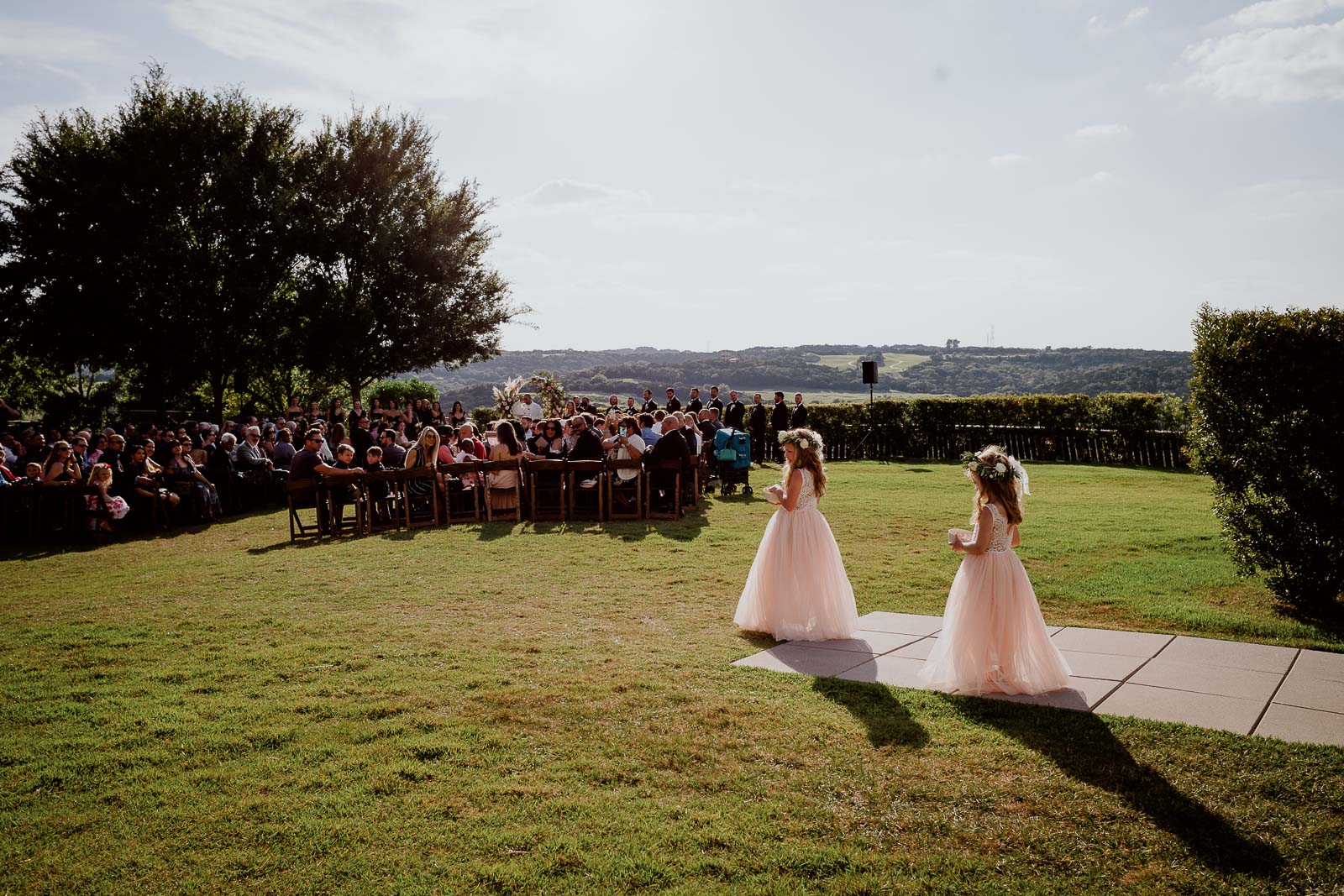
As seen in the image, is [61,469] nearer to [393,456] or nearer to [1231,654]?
[393,456]

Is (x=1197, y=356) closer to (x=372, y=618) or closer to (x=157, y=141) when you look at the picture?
(x=372, y=618)

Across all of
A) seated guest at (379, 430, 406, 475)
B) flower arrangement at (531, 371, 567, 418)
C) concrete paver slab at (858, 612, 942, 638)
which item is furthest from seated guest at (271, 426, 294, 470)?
concrete paver slab at (858, 612, 942, 638)

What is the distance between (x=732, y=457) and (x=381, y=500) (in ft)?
21.9

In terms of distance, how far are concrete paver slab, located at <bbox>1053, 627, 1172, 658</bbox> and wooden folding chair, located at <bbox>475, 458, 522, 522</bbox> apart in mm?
9131

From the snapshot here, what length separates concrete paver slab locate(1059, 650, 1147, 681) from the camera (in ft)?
19.4

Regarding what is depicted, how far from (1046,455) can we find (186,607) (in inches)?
896

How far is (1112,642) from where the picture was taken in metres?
6.70

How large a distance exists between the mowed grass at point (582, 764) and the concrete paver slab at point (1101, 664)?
97 cm

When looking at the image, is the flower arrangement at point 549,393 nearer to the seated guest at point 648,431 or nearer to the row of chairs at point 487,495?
the seated guest at point 648,431

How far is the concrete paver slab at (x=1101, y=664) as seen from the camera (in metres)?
5.90

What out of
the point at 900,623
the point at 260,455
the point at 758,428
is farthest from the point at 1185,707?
the point at 758,428

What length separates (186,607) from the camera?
331 inches

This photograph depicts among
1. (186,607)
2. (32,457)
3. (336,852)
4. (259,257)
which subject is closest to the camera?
(336,852)

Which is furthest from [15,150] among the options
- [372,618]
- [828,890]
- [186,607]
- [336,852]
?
[828,890]
